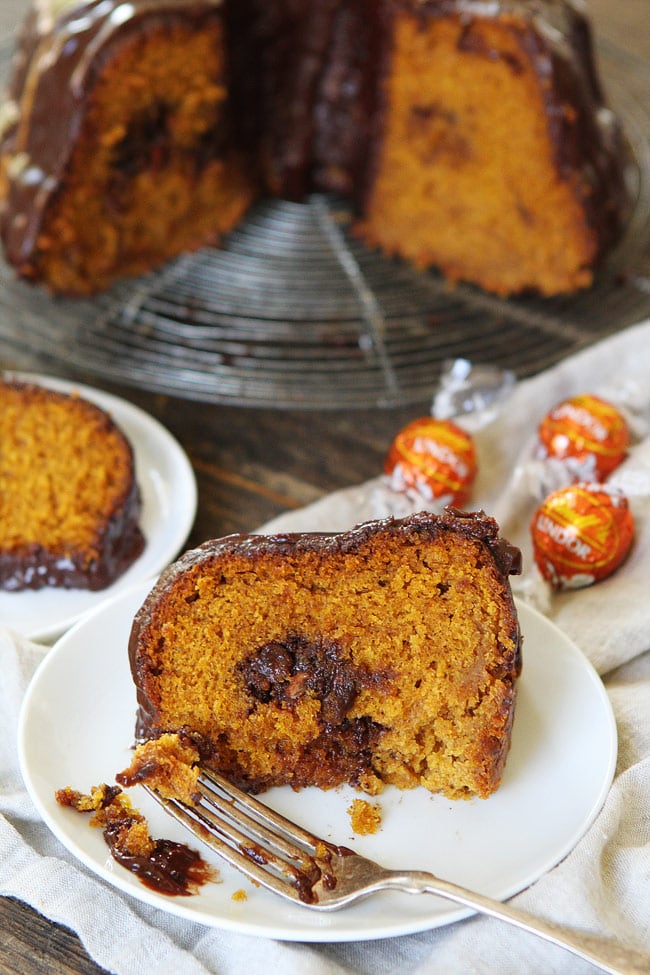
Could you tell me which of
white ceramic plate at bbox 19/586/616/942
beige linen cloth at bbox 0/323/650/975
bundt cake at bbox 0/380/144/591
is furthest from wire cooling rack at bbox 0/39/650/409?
white ceramic plate at bbox 19/586/616/942

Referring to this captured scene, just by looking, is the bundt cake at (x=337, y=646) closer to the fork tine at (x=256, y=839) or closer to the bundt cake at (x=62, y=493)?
the fork tine at (x=256, y=839)

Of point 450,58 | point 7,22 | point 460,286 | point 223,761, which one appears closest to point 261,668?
point 223,761

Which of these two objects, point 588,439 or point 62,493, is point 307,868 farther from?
point 588,439

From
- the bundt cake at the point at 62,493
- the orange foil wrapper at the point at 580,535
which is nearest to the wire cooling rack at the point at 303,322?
the bundt cake at the point at 62,493

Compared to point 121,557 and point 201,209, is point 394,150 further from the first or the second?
point 121,557

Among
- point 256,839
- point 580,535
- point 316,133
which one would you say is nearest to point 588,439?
point 580,535

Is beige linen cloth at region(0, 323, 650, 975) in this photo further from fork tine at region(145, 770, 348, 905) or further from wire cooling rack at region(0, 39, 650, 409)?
Answer: wire cooling rack at region(0, 39, 650, 409)
